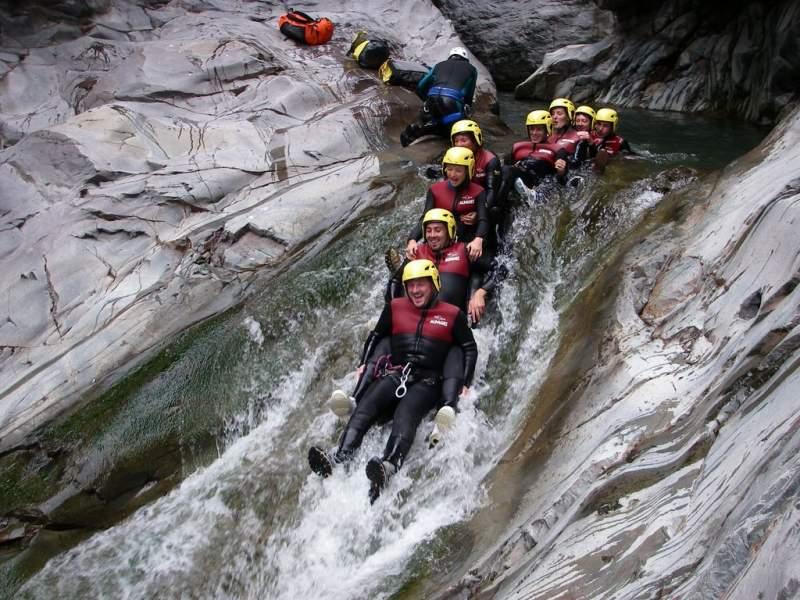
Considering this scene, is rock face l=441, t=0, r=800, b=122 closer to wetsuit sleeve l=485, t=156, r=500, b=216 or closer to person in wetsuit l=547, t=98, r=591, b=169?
person in wetsuit l=547, t=98, r=591, b=169

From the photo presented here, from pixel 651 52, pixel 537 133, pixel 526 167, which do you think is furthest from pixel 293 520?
pixel 651 52

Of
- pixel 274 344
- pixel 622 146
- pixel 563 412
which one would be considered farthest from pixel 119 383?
pixel 622 146

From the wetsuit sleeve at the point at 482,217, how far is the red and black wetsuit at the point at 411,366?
5.19 ft

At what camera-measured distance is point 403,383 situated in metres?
5.64

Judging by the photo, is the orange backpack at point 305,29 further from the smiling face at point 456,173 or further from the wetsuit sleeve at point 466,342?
the wetsuit sleeve at point 466,342

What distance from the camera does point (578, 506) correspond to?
3.73m

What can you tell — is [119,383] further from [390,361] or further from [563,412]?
[563,412]

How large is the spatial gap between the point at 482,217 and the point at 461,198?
1.47 ft

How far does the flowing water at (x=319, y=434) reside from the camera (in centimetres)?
490

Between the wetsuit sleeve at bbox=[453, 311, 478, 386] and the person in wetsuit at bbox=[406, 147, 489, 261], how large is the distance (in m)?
1.63

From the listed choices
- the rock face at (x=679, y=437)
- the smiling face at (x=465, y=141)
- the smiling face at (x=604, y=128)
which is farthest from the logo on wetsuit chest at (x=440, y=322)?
the smiling face at (x=604, y=128)

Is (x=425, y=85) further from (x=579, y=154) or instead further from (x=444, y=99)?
(x=579, y=154)

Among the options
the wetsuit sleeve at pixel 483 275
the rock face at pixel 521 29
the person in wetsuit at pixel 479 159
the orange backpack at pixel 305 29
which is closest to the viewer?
the wetsuit sleeve at pixel 483 275

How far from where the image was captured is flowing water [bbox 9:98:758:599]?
490 cm
